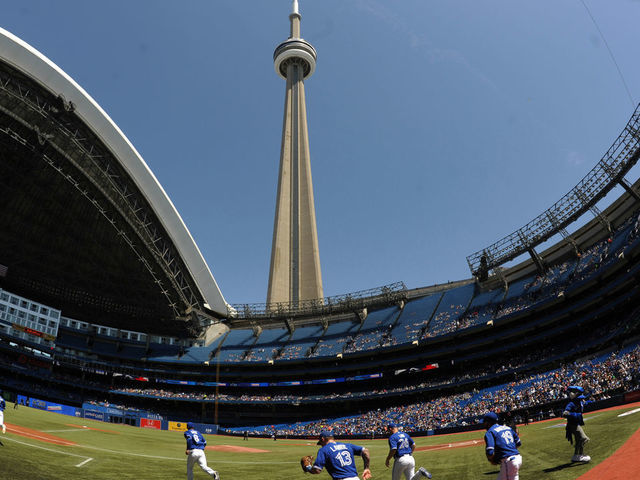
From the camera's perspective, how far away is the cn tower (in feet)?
A: 319

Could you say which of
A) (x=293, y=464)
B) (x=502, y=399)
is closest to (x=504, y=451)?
(x=293, y=464)

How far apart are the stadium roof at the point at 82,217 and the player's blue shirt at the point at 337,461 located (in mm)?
50761

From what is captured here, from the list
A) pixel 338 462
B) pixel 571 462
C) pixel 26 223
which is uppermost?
pixel 26 223

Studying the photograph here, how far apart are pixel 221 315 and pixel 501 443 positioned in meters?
71.4

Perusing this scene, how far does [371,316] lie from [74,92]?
5118cm

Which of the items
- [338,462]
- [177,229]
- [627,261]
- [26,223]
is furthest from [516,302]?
[26,223]

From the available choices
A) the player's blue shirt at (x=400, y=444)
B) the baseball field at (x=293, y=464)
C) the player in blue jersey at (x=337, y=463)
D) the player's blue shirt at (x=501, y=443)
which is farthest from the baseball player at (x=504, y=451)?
the baseball field at (x=293, y=464)

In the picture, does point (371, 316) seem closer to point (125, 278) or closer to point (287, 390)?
point (287, 390)

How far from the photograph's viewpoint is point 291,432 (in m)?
52.7

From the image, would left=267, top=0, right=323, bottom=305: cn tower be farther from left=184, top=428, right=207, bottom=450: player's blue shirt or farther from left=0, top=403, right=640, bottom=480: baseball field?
left=184, top=428, right=207, bottom=450: player's blue shirt

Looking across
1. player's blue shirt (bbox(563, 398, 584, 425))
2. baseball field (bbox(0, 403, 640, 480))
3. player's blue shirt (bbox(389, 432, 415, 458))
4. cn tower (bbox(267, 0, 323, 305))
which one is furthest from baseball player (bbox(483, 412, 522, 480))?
cn tower (bbox(267, 0, 323, 305))

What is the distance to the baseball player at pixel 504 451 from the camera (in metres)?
7.18

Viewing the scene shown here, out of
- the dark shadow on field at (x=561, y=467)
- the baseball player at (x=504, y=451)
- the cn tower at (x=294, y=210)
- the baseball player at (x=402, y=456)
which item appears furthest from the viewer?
the cn tower at (x=294, y=210)

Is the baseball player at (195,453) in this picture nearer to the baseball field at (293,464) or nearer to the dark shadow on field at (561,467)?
the baseball field at (293,464)
